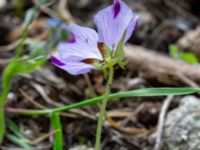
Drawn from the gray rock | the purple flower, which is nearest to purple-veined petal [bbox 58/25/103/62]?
the purple flower

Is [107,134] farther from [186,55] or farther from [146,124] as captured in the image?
[186,55]

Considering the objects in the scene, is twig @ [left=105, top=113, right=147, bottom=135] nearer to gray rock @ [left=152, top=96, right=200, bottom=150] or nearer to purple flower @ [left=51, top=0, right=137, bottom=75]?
gray rock @ [left=152, top=96, right=200, bottom=150]

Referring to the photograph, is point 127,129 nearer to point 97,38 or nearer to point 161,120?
point 161,120

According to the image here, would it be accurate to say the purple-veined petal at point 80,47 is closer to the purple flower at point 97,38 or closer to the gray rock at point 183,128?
the purple flower at point 97,38

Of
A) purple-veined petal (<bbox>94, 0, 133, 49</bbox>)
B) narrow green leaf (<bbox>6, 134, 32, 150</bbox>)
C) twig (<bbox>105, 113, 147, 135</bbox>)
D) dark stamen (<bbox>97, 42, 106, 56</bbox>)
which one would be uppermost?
purple-veined petal (<bbox>94, 0, 133, 49</bbox>)

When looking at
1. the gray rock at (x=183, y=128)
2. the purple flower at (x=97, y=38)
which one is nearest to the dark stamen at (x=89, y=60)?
the purple flower at (x=97, y=38)

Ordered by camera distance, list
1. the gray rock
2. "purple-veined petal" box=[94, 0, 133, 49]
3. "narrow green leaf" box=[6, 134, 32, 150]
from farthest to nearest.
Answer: "narrow green leaf" box=[6, 134, 32, 150] → the gray rock → "purple-veined petal" box=[94, 0, 133, 49]

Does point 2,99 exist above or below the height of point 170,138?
above

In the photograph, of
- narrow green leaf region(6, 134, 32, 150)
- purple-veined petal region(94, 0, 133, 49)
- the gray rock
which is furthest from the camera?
narrow green leaf region(6, 134, 32, 150)

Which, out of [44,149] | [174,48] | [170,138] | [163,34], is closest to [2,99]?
[44,149]
